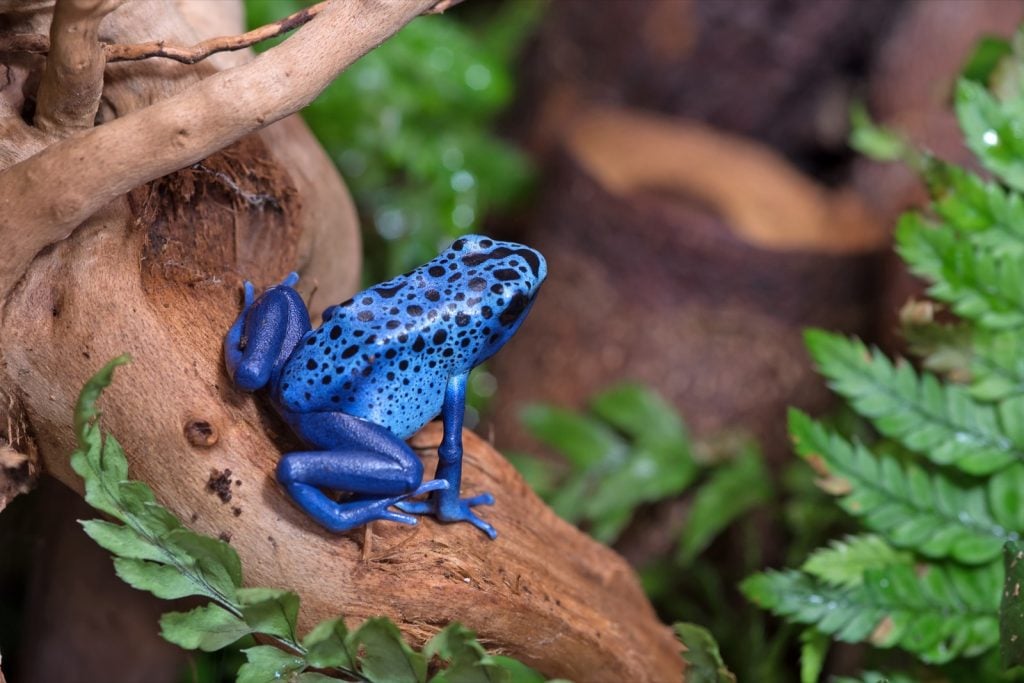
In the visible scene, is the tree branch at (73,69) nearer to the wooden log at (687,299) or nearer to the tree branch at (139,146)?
the tree branch at (139,146)

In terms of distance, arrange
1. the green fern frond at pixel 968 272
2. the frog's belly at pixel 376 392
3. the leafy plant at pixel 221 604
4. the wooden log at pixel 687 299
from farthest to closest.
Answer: the wooden log at pixel 687 299 → the green fern frond at pixel 968 272 → the frog's belly at pixel 376 392 → the leafy plant at pixel 221 604

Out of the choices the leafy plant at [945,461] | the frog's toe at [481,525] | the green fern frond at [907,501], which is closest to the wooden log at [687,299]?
the leafy plant at [945,461]

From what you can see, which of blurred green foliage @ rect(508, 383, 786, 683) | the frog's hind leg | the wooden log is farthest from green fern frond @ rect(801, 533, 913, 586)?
the wooden log

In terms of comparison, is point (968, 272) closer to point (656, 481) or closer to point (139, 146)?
point (656, 481)

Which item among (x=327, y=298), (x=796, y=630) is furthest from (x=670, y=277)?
(x=327, y=298)

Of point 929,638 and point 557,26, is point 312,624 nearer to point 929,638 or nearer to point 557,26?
point 929,638

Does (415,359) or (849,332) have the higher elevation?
(415,359)

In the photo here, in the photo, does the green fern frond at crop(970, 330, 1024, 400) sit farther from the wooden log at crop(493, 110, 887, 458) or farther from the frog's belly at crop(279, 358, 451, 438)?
the frog's belly at crop(279, 358, 451, 438)
